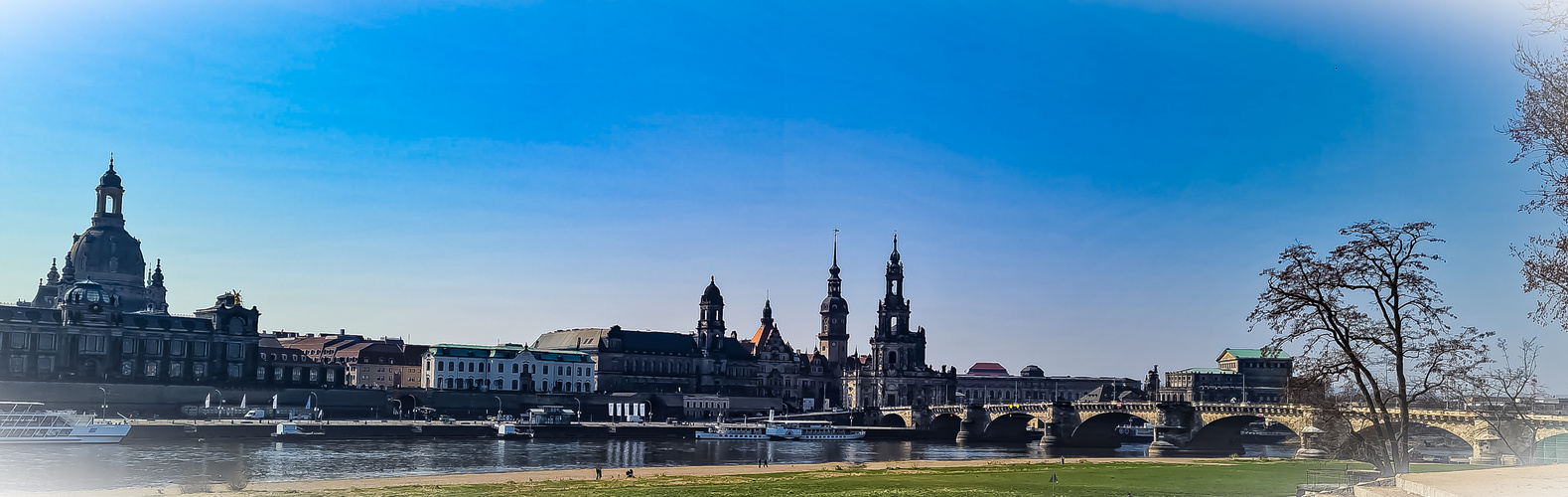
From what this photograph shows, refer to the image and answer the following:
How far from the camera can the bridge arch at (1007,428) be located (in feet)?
408

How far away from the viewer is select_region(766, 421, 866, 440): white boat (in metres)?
122

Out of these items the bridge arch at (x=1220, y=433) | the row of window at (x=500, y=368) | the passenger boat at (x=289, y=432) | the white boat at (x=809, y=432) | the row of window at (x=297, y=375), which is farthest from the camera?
the row of window at (x=500, y=368)

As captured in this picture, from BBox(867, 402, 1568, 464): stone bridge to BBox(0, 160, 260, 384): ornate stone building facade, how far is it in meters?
71.5

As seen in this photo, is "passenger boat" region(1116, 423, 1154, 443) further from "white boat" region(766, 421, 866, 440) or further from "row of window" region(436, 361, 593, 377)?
"row of window" region(436, 361, 593, 377)

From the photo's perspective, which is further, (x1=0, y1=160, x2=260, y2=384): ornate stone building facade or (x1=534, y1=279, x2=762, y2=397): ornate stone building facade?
(x1=534, y1=279, x2=762, y2=397): ornate stone building facade

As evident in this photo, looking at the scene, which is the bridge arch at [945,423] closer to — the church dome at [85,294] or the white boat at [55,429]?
the white boat at [55,429]

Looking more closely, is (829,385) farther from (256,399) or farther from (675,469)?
(675,469)

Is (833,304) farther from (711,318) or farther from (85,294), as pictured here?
(85,294)

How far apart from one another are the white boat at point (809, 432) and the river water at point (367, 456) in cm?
1032

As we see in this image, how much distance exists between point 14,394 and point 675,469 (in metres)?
67.8

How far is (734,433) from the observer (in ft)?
395

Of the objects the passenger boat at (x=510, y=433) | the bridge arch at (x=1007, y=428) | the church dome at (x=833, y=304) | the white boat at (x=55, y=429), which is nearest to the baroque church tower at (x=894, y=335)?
the church dome at (x=833, y=304)

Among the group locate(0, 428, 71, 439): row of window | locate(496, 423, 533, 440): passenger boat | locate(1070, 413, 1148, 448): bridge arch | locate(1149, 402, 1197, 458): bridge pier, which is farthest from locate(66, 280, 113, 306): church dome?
locate(1149, 402, 1197, 458): bridge pier

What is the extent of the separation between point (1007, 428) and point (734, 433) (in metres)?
28.3
